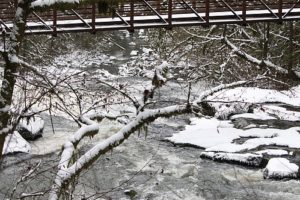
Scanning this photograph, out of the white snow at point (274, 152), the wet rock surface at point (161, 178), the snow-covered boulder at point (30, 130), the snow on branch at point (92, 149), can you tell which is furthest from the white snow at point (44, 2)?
the snow-covered boulder at point (30, 130)

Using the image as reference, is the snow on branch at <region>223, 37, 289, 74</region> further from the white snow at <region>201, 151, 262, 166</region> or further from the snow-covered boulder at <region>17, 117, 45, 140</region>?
the snow-covered boulder at <region>17, 117, 45, 140</region>

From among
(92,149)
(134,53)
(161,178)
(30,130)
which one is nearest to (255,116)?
(161,178)

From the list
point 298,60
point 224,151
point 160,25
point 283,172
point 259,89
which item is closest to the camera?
point 283,172

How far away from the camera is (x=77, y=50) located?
2406 cm

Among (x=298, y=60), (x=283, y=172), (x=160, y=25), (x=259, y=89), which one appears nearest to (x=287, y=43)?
(x=298, y=60)

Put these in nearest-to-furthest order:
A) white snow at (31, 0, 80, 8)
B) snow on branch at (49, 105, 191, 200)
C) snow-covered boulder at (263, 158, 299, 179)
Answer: white snow at (31, 0, 80, 8) → snow on branch at (49, 105, 191, 200) → snow-covered boulder at (263, 158, 299, 179)

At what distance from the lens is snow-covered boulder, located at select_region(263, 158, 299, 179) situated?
326 inches

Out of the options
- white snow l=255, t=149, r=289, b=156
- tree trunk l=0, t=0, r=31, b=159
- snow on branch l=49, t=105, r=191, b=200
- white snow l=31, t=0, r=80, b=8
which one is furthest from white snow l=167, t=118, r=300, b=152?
tree trunk l=0, t=0, r=31, b=159

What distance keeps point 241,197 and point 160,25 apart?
4568 mm

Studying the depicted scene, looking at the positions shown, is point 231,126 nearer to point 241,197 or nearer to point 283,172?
point 283,172

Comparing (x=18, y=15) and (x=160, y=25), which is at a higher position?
(x=18, y=15)

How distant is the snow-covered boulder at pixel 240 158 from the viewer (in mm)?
8969

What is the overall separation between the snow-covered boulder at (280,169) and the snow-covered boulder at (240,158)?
336 mm

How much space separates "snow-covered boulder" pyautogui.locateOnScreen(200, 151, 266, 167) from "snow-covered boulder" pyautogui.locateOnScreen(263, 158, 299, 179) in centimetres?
34
